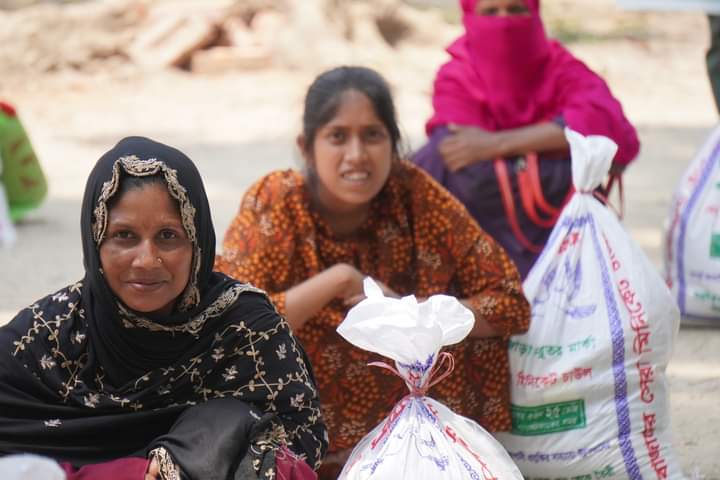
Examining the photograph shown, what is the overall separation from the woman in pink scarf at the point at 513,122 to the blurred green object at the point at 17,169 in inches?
137

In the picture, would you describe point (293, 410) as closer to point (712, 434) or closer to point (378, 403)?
point (378, 403)

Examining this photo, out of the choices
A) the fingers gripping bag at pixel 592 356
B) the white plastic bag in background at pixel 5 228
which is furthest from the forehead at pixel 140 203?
the white plastic bag in background at pixel 5 228

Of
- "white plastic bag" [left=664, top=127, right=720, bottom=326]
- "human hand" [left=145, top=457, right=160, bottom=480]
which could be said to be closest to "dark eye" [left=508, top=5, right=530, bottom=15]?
"white plastic bag" [left=664, top=127, right=720, bottom=326]

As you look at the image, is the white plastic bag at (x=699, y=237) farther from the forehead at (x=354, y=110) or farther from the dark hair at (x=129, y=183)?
the dark hair at (x=129, y=183)

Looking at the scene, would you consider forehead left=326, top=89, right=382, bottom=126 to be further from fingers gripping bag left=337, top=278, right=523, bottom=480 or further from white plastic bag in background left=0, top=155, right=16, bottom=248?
white plastic bag in background left=0, top=155, right=16, bottom=248

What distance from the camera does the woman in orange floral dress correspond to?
340 centimetres

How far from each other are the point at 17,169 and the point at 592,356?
482cm

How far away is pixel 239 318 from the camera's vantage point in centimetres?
273

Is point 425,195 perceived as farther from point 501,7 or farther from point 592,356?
point 501,7

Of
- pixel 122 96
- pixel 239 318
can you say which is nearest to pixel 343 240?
pixel 239 318

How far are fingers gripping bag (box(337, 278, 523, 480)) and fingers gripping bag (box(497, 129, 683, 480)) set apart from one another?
647mm

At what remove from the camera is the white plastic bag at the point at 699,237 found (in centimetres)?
479

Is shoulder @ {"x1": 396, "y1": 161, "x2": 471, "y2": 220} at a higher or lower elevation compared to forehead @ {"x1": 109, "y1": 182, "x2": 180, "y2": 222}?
lower

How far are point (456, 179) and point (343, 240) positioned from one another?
97 cm
